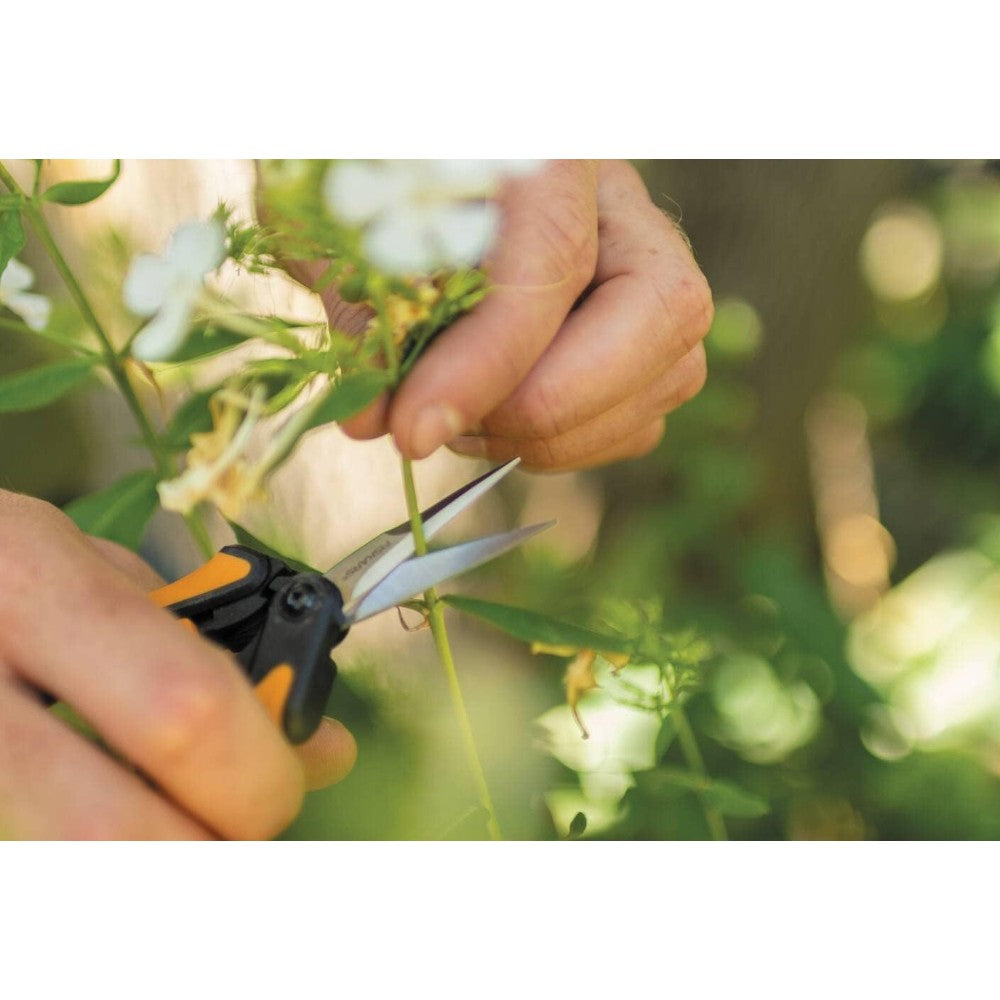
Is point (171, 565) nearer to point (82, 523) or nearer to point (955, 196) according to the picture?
point (82, 523)

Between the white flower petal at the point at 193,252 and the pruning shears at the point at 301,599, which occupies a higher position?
the white flower petal at the point at 193,252

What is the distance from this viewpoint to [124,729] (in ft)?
1.46

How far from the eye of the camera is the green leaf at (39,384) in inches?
21.1

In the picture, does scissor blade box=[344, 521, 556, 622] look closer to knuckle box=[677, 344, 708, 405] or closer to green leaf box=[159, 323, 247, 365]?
green leaf box=[159, 323, 247, 365]

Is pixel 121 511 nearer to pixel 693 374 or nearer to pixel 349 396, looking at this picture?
pixel 349 396

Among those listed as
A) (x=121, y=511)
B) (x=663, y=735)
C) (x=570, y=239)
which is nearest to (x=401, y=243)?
(x=570, y=239)

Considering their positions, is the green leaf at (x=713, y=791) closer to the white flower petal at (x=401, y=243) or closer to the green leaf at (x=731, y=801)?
the green leaf at (x=731, y=801)

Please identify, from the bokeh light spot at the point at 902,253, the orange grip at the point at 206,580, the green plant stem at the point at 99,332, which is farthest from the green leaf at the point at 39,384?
the bokeh light spot at the point at 902,253

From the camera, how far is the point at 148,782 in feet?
1.54

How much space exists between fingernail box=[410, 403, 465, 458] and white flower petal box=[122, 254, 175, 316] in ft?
0.43

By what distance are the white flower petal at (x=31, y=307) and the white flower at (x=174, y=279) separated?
143 mm

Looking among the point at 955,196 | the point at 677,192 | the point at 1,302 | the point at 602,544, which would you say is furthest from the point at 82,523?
the point at 955,196

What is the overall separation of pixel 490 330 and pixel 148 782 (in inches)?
10.5

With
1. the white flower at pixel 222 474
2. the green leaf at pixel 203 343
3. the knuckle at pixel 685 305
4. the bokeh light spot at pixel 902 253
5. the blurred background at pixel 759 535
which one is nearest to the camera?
the white flower at pixel 222 474
